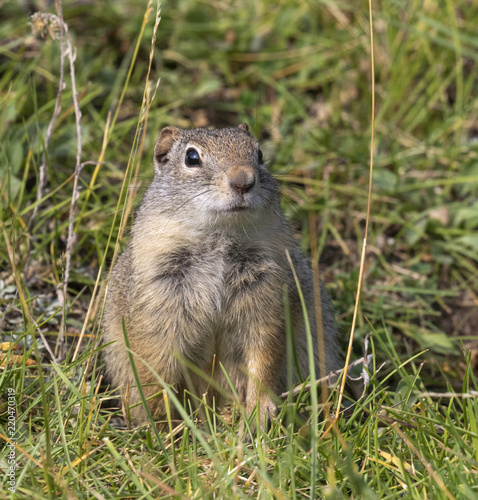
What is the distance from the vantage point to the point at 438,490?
8.45 feet

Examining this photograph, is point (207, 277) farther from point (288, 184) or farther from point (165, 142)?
point (288, 184)

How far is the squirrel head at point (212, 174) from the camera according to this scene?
3.22 metres

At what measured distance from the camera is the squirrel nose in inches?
125

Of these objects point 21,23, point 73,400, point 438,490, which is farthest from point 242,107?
point 438,490

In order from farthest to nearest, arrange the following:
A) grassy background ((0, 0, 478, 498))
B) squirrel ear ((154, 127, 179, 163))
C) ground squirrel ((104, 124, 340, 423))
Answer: squirrel ear ((154, 127, 179, 163)), ground squirrel ((104, 124, 340, 423)), grassy background ((0, 0, 478, 498))

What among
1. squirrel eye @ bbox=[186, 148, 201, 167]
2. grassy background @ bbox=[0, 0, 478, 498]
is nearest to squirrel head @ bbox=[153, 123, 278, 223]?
squirrel eye @ bbox=[186, 148, 201, 167]

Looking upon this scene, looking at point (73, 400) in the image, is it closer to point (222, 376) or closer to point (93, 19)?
point (222, 376)

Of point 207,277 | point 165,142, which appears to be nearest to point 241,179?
point 207,277

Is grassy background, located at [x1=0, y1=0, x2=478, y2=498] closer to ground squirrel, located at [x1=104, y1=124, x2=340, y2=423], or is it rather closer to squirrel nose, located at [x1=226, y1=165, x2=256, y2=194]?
ground squirrel, located at [x1=104, y1=124, x2=340, y2=423]

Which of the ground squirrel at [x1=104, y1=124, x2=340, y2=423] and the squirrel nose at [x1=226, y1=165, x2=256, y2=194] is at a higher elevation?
the squirrel nose at [x1=226, y1=165, x2=256, y2=194]

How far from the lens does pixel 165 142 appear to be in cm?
388

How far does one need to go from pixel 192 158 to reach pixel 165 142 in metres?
0.39

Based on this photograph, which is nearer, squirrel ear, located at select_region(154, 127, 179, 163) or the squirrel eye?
the squirrel eye

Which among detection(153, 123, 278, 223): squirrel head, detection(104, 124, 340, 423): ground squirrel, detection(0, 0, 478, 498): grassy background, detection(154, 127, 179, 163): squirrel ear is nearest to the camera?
detection(0, 0, 478, 498): grassy background
